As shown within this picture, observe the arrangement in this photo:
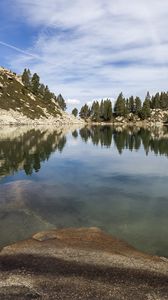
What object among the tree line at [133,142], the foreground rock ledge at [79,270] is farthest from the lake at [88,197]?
the tree line at [133,142]

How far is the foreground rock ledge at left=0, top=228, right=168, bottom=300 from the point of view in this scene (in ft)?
45.3

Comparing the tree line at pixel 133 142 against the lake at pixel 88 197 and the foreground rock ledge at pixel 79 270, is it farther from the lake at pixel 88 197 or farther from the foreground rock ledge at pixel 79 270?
the foreground rock ledge at pixel 79 270

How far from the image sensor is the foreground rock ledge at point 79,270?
13.8 meters

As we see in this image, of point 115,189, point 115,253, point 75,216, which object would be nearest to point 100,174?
point 115,189

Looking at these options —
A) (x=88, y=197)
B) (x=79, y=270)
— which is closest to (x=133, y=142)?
(x=88, y=197)

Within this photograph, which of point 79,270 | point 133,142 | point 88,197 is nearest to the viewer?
point 79,270

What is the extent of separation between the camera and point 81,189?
36438mm

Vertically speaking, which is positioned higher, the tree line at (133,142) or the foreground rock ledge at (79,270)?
the foreground rock ledge at (79,270)

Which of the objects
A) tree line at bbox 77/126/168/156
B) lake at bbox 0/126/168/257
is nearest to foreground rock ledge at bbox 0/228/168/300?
lake at bbox 0/126/168/257

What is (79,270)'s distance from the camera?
15844mm

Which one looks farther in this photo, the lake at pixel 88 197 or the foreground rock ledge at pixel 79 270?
the lake at pixel 88 197

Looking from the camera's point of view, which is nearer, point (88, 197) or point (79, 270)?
point (79, 270)

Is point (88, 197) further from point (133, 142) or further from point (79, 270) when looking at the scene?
point (133, 142)

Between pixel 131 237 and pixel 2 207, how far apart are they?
1265cm
